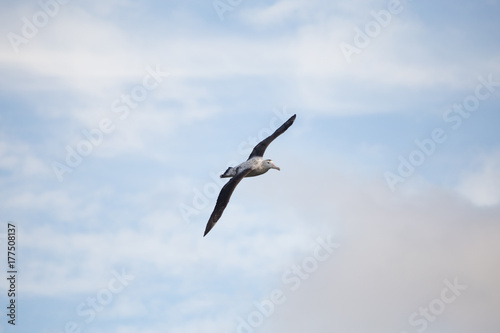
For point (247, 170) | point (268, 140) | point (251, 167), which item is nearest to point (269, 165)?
point (251, 167)

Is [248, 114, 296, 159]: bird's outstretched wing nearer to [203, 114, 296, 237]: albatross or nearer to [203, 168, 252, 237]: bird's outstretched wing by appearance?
[203, 114, 296, 237]: albatross

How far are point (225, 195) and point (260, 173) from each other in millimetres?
3950

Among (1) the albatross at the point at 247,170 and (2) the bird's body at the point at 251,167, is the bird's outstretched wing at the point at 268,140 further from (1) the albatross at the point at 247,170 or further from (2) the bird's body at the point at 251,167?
(2) the bird's body at the point at 251,167

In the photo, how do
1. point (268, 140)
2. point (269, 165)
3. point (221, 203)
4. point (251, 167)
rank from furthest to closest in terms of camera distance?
1. point (268, 140)
2. point (269, 165)
3. point (251, 167)
4. point (221, 203)

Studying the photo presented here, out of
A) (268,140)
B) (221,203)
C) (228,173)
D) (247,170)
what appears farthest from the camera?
(268,140)

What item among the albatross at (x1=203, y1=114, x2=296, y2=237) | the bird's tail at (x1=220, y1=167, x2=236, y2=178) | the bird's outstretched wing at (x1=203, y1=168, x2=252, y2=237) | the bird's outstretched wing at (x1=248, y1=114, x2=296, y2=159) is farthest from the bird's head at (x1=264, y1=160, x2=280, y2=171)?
the bird's outstretched wing at (x1=203, y1=168, x2=252, y2=237)

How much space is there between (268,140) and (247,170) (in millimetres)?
4651

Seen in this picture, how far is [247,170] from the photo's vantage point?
3603 cm

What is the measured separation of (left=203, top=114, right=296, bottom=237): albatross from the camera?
33.6 metres

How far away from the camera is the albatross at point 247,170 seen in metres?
33.6

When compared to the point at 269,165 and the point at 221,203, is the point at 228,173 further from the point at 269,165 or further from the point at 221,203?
the point at 221,203

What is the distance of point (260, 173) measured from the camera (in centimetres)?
3716

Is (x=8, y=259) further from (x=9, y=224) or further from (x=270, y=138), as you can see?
(x=270, y=138)

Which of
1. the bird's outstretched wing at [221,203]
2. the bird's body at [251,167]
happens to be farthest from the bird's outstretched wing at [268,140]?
the bird's outstretched wing at [221,203]
